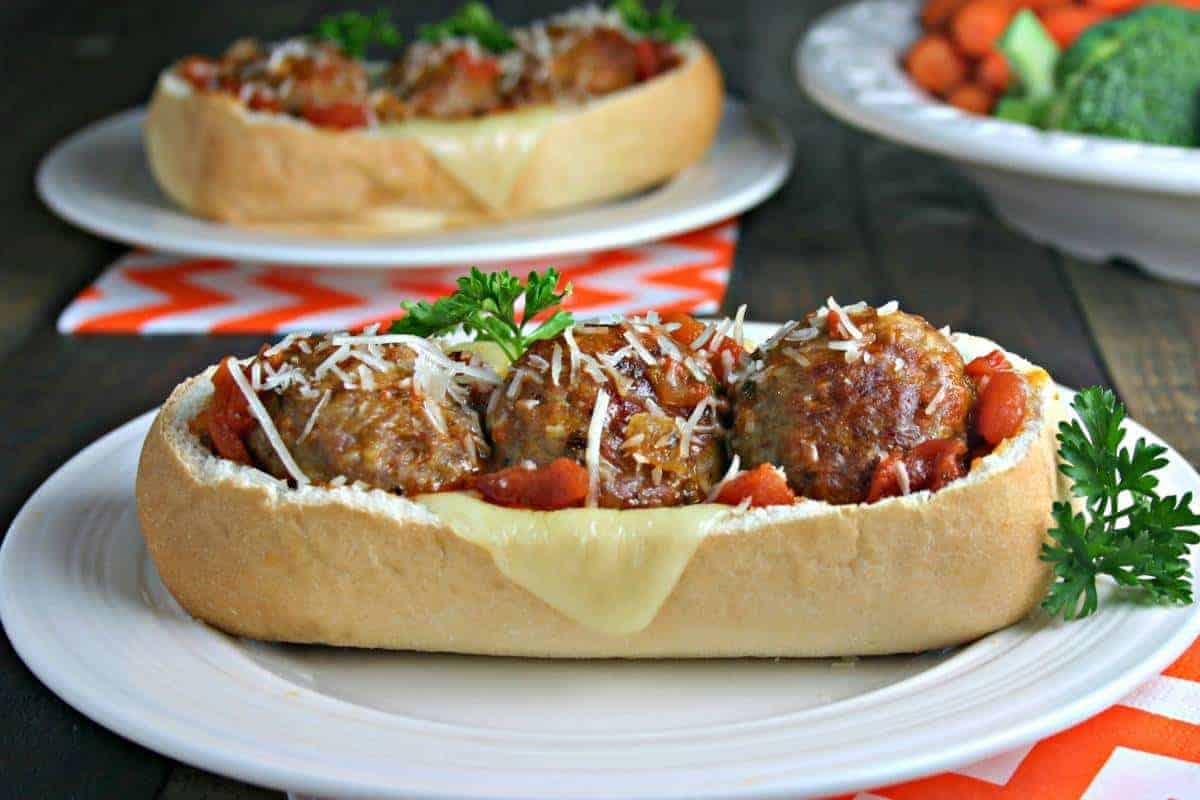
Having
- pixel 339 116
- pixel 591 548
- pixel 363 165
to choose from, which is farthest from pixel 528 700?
pixel 339 116

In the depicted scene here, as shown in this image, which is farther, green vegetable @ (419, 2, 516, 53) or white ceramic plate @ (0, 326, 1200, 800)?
green vegetable @ (419, 2, 516, 53)

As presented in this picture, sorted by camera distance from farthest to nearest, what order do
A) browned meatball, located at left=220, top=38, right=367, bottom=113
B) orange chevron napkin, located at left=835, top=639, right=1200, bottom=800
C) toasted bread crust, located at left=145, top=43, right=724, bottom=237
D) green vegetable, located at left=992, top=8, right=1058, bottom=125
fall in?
1. green vegetable, located at left=992, top=8, right=1058, bottom=125
2. browned meatball, located at left=220, top=38, right=367, bottom=113
3. toasted bread crust, located at left=145, top=43, right=724, bottom=237
4. orange chevron napkin, located at left=835, top=639, right=1200, bottom=800

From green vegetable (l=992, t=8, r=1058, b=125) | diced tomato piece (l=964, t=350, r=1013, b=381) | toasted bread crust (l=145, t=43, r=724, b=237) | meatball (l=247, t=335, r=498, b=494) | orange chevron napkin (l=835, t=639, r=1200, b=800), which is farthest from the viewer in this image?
green vegetable (l=992, t=8, r=1058, b=125)

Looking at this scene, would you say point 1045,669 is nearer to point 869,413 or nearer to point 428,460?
point 869,413

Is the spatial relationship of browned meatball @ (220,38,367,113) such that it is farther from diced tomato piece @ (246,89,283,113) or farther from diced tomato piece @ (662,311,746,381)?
diced tomato piece @ (662,311,746,381)

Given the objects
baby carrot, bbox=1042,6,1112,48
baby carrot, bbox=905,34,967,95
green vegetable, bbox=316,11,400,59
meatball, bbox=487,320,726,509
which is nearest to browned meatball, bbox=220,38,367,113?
green vegetable, bbox=316,11,400,59

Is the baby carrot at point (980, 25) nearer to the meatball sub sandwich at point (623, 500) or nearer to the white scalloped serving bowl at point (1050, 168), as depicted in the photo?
the white scalloped serving bowl at point (1050, 168)

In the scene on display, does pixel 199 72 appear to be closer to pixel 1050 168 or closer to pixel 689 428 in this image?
pixel 1050 168

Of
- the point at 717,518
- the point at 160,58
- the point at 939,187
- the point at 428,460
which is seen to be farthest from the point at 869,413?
the point at 160,58
